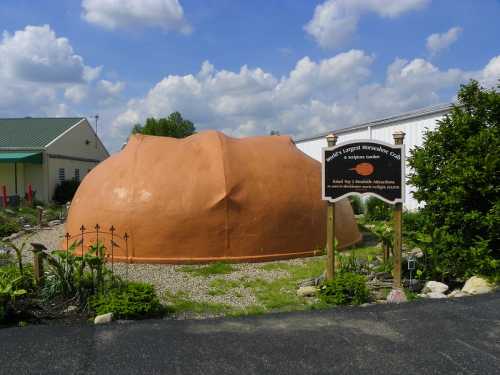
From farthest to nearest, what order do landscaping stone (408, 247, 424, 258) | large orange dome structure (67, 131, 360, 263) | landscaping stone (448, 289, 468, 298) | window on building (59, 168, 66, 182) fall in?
1. window on building (59, 168, 66, 182)
2. large orange dome structure (67, 131, 360, 263)
3. landscaping stone (408, 247, 424, 258)
4. landscaping stone (448, 289, 468, 298)

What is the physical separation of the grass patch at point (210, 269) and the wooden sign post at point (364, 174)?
2620 mm

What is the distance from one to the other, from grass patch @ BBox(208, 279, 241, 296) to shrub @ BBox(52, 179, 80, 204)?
20.7m

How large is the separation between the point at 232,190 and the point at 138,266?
261 centimetres

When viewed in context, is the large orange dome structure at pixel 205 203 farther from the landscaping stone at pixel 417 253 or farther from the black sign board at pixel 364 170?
the black sign board at pixel 364 170

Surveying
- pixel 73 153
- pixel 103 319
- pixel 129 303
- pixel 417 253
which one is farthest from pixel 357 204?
pixel 73 153

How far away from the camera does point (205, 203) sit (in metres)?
10.1

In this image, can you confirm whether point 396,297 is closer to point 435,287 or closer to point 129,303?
point 435,287

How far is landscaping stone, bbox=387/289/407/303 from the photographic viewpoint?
689cm

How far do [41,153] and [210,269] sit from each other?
2045 centimetres

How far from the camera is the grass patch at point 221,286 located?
7920 millimetres

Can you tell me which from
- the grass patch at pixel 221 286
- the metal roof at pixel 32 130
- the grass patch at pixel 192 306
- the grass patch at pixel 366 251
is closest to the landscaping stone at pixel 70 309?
the grass patch at pixel 192 306

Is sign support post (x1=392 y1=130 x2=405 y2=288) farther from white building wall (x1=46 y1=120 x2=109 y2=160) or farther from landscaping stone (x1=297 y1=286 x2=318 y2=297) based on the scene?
white building wall (x1=46 y1=120 x2=109 y2=160)

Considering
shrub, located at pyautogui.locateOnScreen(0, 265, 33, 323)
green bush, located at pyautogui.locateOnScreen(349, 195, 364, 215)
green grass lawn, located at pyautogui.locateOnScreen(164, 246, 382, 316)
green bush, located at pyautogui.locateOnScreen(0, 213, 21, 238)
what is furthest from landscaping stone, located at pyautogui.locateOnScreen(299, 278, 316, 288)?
green bush, located at pyautogui.locateOnScreen(349, 195, 364, 215)

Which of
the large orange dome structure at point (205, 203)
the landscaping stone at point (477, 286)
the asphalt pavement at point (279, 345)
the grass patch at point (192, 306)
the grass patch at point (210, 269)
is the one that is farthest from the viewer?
the large orange dome structure at point (205, 203)
